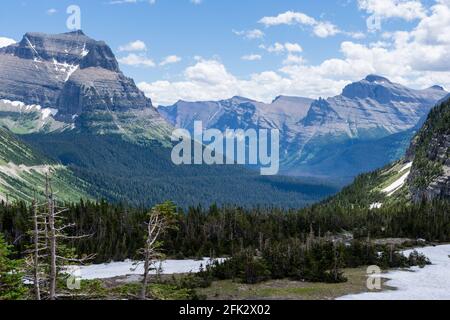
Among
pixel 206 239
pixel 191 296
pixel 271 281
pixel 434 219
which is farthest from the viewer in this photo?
pixel 434 219

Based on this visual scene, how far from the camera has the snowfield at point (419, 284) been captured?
184ft

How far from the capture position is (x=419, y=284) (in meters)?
66.1

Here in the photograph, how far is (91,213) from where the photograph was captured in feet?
443

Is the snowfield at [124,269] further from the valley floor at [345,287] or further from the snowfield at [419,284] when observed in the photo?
the snowfield at [419,284]

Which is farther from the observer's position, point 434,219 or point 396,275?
point 434,219

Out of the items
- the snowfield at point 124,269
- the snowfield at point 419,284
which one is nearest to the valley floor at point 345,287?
the snowfield at point 419,284

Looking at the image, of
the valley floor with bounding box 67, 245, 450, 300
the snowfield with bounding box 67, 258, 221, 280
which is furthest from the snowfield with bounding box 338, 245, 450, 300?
the snowfield with bounding box 67, 258, 221, 280

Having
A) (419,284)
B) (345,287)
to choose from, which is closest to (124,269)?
(345,287)

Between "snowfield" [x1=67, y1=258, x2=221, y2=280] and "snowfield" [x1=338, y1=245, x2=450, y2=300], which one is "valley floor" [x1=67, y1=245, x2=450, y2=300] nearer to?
"snowfield" [x1=338, y1=245, x2=450, y2=300]

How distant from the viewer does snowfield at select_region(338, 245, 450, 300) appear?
184 feet

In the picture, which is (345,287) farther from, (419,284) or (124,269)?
(124,269)
